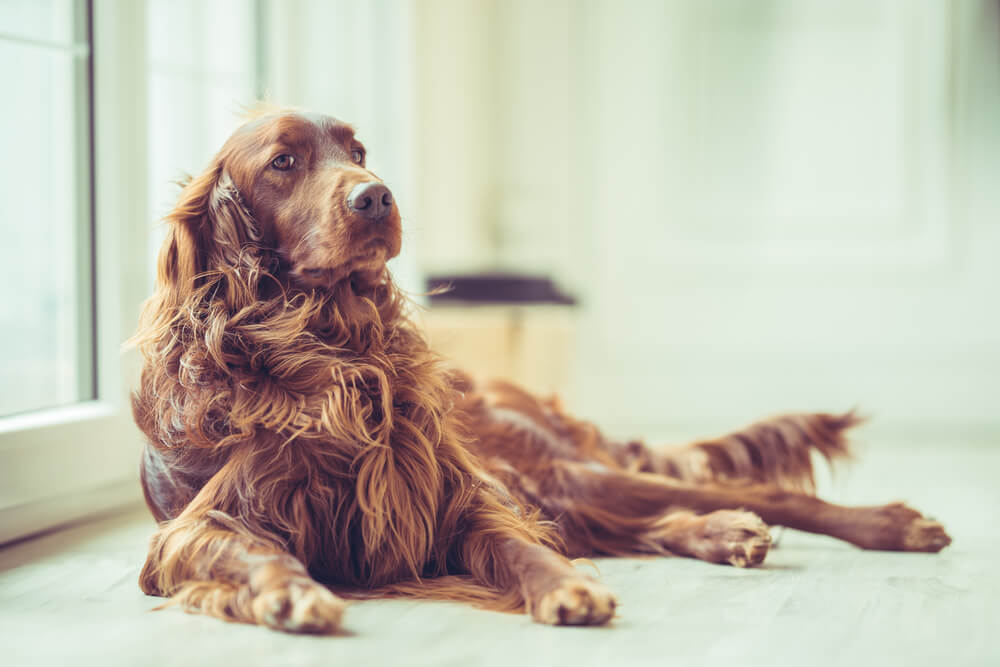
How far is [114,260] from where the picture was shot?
1999 mm

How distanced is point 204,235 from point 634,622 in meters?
0.76

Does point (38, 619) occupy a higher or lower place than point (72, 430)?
lower

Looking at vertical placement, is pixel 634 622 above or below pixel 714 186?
below

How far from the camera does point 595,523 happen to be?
1.66 m

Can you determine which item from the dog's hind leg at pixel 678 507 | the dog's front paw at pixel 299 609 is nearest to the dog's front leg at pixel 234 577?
the dog's front paw at pixel 299 609

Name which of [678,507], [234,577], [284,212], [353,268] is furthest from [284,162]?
[678,507]

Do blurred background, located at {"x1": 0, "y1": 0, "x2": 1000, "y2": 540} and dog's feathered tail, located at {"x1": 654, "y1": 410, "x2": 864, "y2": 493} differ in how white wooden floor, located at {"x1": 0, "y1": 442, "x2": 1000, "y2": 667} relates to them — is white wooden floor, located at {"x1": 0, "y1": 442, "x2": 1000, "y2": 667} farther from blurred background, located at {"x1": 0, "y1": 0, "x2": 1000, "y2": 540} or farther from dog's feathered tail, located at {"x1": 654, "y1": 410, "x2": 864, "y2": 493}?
blurred background, located at {"x1": 0, "y1": 0, "x2": 1000, "y2": 540}

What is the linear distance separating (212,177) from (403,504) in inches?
20.4

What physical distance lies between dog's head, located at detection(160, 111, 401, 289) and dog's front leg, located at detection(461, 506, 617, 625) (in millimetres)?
383

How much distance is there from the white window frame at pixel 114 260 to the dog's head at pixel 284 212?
78 centimetres

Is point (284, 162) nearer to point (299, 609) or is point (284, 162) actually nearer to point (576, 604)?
point (299, 609)

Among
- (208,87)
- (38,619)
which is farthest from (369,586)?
(208,87)

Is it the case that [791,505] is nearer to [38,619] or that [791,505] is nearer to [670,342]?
[38,619]

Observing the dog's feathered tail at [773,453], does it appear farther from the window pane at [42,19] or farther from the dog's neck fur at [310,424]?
the window pane at [42,19]
